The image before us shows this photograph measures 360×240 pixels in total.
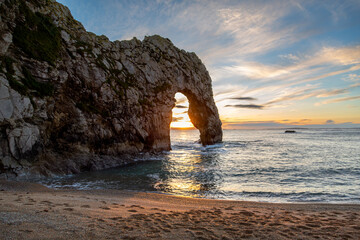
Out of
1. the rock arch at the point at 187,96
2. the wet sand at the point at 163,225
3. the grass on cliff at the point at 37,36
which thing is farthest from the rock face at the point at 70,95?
the wet sand at the point at 163,225

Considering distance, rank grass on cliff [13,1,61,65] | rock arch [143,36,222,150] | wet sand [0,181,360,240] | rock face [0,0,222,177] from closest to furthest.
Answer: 1. wet sand [0,181,360,240]
2. rock face [0,0,222,177]
3. grass on cliff [13,1,61,65]
4. rock arch [143,36,222,150]

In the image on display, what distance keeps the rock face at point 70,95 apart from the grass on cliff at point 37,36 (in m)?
0.09

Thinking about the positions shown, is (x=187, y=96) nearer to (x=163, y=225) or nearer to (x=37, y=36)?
(x=37, y=36)

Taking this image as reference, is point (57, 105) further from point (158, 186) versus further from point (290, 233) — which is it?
point (290, 233)

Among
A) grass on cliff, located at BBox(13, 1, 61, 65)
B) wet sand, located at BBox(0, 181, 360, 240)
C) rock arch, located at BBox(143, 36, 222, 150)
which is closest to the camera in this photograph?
wet sand, located at BBox(0, 181, 360, 240)

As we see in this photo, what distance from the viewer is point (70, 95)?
873 inches

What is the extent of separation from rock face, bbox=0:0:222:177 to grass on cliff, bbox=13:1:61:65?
9cm

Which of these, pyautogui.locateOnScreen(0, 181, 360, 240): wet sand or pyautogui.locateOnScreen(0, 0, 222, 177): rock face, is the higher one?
pyautogui.locateOnScreen(0, 0, 222, 177): rock face

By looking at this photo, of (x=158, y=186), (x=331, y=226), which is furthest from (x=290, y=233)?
(x=158, y=186)

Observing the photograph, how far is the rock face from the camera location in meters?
16.9

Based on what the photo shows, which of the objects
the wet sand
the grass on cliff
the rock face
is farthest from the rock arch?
the wet sand

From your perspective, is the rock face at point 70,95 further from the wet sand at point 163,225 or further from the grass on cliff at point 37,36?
the wet sand at point 163,225

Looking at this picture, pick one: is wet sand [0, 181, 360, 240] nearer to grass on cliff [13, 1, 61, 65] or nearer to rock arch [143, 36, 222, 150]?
grass on cliff [13, 1, 61, 65]

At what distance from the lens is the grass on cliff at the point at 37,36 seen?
19.0 m
